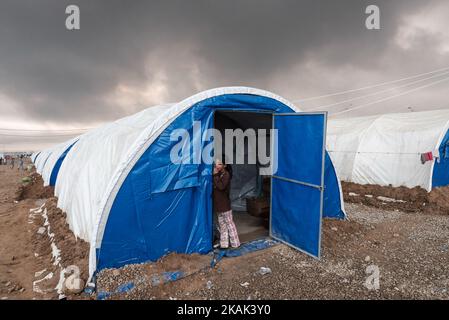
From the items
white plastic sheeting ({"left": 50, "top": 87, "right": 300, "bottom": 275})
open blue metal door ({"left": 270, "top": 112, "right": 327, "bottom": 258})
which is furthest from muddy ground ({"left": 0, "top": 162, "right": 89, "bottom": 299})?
open blue metal door ({"left": 270, "top": 112, "right": 327, "bottom": 258})

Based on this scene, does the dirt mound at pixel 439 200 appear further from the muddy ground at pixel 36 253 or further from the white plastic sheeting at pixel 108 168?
the muddy ground at pixel 36 253

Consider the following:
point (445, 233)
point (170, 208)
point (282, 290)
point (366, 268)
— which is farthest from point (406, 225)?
point (170, 208)

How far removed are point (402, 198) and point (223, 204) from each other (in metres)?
8.33

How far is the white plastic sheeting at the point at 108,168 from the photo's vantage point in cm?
415

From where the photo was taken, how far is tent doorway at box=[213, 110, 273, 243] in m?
7.68

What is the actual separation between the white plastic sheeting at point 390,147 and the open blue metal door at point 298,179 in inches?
290

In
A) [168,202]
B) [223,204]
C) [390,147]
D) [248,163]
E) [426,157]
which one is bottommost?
[223,204]

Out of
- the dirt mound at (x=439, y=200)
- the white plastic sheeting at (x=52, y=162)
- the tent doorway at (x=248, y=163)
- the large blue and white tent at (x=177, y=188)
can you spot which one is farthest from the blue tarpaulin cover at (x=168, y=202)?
the white plastic sheeting at (x=52, y=162)

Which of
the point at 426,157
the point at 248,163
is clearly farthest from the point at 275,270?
the point at 426,157

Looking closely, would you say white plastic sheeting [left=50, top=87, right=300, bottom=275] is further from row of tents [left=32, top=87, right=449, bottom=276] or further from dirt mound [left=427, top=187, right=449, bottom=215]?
dirt mound [left=427, top=187, right=449, bottom=215]

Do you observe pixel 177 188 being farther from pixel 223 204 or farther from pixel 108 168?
pixel 108 168

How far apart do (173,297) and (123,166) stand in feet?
7.37

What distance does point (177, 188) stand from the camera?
4.70 meters

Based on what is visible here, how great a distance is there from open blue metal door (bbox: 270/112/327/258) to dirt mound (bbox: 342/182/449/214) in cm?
554
